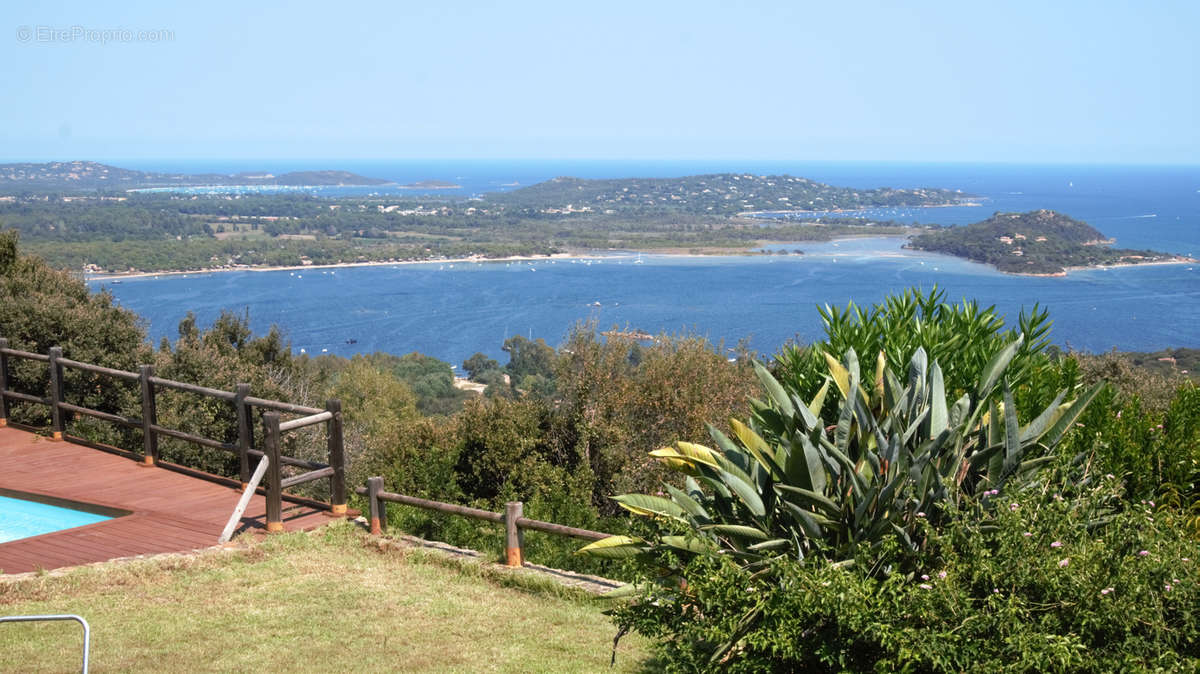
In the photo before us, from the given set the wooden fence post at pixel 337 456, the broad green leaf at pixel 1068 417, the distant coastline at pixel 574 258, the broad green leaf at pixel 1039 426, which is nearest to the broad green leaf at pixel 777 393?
the broad green leaf at pixel 1039 426

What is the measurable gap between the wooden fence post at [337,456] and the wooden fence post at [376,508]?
12.7 inches

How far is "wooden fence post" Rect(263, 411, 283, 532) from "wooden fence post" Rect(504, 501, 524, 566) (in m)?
1.74

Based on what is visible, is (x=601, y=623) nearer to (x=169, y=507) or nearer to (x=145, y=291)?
(x=169, y=507)

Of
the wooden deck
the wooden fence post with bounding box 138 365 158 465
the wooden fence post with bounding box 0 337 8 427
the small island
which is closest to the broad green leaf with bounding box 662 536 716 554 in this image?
the wooden deck

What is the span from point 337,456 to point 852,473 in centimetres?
487

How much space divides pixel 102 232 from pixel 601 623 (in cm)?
12200

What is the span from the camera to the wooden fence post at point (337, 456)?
7.33 m

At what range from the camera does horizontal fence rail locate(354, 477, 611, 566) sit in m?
6.29

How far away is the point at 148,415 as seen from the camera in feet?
28.2

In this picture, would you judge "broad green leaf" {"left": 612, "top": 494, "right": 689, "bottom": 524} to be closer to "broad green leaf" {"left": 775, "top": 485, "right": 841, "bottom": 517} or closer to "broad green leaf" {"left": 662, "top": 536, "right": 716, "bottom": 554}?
"broad green leaf" {"left": 662, "top": 536, "right": 716, "bottom": 554}

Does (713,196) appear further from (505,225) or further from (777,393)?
(777,393)

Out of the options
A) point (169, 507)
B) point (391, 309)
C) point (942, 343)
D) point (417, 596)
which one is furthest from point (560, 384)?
point (391, 309)

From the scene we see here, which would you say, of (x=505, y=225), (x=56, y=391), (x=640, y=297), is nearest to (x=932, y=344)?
(x=56, y=391)

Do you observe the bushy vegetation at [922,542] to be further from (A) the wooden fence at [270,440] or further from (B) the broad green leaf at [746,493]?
(A) the wooden fence at [270,440]
